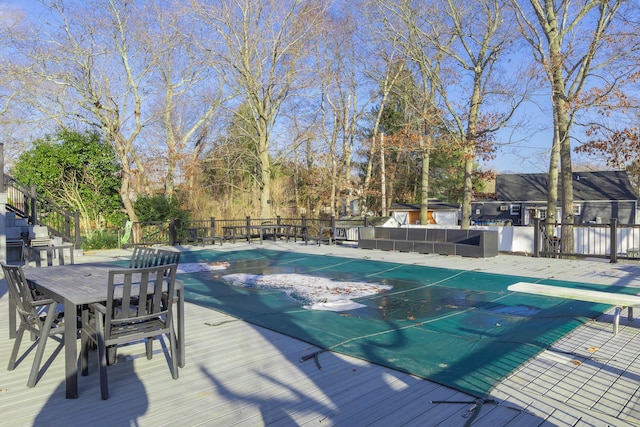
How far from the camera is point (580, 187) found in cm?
2986

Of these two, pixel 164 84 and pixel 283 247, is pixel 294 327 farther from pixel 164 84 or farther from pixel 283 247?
pixel 164 84

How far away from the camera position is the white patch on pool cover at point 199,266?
9.18 metres

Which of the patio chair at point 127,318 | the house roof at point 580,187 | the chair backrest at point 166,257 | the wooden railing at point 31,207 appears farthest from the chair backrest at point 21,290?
the house roof at point 580,187

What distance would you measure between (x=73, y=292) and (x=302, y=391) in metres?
1.78

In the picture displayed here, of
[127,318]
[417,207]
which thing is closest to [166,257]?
[127,318]

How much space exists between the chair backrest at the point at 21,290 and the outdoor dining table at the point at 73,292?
0.44ft

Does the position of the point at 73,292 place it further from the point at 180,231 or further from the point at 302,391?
the point at 180,231

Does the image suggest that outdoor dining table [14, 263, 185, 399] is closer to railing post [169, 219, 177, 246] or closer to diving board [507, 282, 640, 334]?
diving board [507, 282, 640, 334]

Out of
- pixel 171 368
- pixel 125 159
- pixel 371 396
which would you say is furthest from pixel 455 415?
pixel 125 159

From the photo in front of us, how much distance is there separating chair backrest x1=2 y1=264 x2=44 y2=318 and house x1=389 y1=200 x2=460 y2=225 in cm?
2626

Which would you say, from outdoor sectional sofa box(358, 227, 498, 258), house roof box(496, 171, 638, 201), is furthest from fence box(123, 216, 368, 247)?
house roof box(496, 171, 638, 201)

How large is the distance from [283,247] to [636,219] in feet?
82.0

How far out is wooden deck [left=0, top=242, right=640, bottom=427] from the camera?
2664 mm

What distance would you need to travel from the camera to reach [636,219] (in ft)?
91.2
